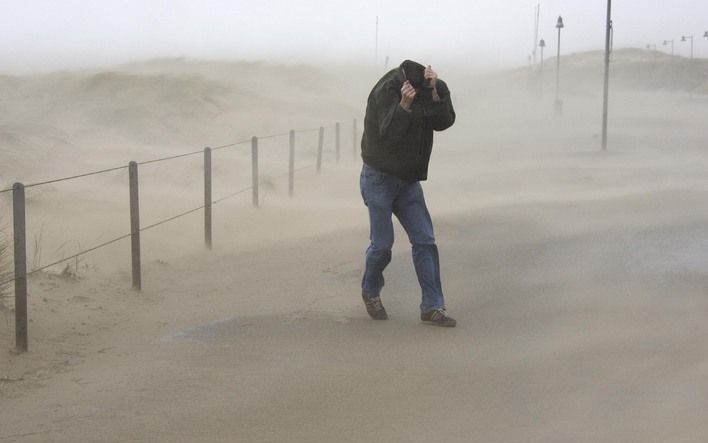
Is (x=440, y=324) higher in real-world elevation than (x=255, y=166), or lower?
lower

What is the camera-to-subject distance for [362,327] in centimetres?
740

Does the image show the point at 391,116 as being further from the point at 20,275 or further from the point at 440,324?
the point at 20,275

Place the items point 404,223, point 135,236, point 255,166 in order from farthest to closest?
1. point 255,166
2. point 135,236
3. point 404,223

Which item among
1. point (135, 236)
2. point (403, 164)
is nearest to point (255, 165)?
point (135, 236)

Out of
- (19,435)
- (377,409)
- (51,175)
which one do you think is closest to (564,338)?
(377,409)

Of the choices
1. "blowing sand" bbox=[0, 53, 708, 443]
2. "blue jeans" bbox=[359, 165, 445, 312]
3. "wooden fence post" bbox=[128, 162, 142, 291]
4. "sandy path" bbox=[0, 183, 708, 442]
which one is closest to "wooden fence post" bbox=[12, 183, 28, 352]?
"blowing sand" bbox=[0, 53, 708, 443]

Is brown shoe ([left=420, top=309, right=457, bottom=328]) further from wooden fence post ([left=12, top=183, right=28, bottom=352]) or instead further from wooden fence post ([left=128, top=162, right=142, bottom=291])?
wooden fence post ([left=128, top=162, right=142, bottom=291])

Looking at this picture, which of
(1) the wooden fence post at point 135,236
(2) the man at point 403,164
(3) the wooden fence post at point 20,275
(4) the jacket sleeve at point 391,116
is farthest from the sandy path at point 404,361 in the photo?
(4) the jacket sleeve at point 391,116

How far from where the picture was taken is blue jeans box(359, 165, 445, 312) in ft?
24.1

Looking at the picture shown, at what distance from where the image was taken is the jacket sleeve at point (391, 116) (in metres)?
7.07

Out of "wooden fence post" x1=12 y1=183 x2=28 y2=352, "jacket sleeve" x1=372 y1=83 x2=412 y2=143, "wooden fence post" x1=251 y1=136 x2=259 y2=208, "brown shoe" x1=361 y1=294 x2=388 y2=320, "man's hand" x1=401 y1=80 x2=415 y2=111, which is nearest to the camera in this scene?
"wooden fence post" x1=12 y1=183 x2=28 y2=352

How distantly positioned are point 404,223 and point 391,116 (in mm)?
841

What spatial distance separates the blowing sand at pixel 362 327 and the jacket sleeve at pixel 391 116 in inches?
51.8

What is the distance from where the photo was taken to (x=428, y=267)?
738 cm
